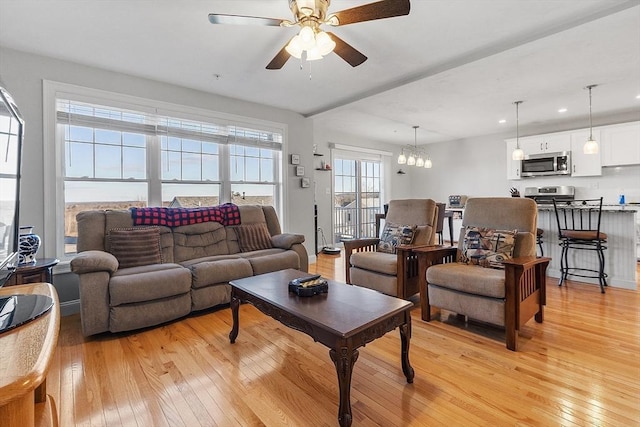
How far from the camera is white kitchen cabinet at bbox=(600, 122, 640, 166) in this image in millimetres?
5027

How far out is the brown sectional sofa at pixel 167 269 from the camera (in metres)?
2.46

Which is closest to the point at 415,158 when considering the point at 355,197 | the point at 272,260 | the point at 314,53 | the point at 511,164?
the point at 355,197

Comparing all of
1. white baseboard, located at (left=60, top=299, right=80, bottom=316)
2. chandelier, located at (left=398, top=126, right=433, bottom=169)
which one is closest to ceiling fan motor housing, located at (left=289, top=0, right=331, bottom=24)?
white baseboard, located at (left=60, top=299, right=80, bottom=316)

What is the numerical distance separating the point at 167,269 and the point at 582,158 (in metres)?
6.89

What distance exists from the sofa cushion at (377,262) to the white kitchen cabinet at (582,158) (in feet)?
15.6

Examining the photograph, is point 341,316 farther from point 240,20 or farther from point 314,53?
point 240,20

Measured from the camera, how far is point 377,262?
3160 mm

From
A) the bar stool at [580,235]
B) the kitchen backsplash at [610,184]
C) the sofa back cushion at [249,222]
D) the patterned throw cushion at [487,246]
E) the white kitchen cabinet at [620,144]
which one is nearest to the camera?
the patterned throw cushion at [487,246]

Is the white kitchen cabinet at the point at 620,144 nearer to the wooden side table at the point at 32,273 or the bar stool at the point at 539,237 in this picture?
the bar stool at the point at 539,237

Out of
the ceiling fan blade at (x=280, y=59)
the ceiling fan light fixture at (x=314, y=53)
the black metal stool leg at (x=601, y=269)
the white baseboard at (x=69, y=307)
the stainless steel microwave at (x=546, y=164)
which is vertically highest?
the ceiling fan blade at (x=280, y=59)

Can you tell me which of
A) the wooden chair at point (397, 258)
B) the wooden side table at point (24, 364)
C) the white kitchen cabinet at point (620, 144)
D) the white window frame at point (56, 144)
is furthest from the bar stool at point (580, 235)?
the white window frame at point (56, 144)

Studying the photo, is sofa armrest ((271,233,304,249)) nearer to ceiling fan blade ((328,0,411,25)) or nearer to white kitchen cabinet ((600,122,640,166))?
ceiling fan blade ((328,0,411,25))

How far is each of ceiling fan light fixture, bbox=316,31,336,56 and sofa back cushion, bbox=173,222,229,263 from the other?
2.44 m

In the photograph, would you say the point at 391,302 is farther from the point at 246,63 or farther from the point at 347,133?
the point at 347,133
